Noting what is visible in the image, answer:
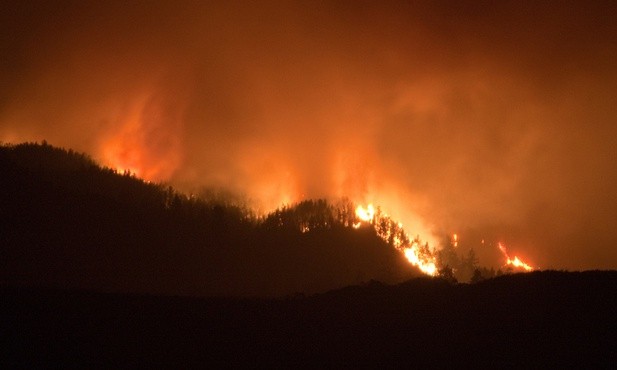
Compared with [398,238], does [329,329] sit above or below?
below

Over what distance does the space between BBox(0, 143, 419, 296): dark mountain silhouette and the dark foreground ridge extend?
78105 mm

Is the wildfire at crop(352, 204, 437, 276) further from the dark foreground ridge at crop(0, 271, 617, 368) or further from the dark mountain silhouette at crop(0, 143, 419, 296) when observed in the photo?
the dark foreground ridge at crop(0, 271, 617, 368)

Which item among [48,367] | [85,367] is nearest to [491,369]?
[85,367]

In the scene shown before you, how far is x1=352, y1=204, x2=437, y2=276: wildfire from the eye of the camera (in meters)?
159

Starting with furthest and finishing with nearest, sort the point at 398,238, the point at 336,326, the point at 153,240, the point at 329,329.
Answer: the point at 398,238 < the point at 153,240 < the point at 336,326 < the point at 329,329

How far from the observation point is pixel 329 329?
28.8 meters

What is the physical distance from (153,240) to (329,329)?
120003mm

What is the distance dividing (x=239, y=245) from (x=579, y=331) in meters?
132

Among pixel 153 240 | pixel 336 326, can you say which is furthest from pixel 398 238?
pixel 336 326

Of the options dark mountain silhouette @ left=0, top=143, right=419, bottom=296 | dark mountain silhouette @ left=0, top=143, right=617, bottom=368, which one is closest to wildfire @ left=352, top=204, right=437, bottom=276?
dark mountain silhouette @ left=0, top=143, right=419, bottom=296

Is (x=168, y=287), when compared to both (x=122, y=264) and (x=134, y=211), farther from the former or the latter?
(x=134, y=211)

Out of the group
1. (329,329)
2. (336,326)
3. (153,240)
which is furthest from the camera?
(153,240)

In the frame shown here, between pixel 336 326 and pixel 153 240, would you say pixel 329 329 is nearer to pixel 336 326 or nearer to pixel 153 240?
pixel 336 326

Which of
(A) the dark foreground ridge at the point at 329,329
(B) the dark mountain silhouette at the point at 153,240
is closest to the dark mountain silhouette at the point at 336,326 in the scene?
(A) the dark foreground ridge at the point at 329,329
